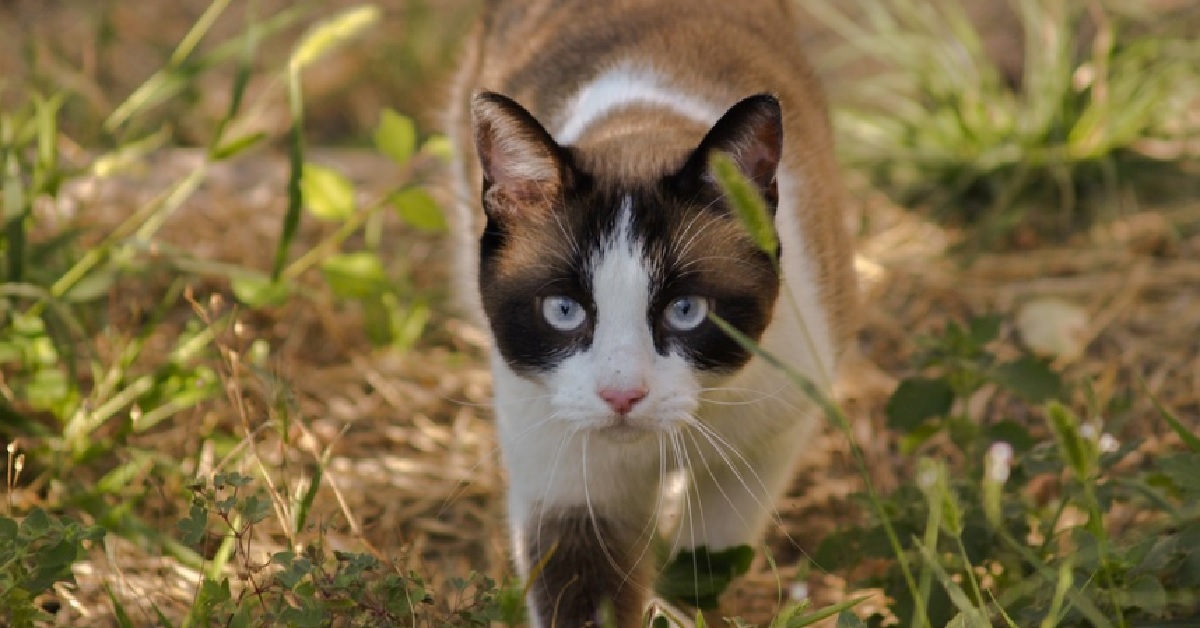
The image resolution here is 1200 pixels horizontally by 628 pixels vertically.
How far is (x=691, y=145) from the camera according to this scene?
2.16 meters

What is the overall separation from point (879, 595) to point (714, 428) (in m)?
0.56

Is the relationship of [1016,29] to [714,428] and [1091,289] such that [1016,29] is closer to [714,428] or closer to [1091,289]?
[1091,289]

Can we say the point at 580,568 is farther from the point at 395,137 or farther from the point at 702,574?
the point at 395,137

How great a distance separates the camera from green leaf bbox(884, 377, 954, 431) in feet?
7.82

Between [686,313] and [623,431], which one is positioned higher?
[686,313]

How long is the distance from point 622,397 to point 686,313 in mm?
191

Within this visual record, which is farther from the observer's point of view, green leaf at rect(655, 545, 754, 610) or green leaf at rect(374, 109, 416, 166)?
green leaf at rect(374, 109, 416, 166)

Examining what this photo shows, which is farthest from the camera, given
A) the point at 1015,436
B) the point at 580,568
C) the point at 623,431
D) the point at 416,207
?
the point at 416,207

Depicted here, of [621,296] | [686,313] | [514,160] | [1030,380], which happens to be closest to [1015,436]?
[1030,380]

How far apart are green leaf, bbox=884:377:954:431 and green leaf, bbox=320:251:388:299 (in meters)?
1.22

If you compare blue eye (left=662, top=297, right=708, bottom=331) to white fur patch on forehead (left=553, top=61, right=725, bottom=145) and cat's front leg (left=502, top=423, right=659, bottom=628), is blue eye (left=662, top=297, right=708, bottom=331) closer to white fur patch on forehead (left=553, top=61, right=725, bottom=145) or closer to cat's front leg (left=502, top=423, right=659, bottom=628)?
cat's front leg (left=502, top=423, right=659, bottom=628)

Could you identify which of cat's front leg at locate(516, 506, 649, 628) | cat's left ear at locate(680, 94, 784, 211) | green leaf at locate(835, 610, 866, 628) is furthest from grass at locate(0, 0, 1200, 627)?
cat's left ear at locate(680, 94, 784, 211)

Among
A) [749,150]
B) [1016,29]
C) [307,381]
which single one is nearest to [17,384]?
[307,381]

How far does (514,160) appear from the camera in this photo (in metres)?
2.00
